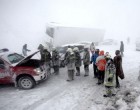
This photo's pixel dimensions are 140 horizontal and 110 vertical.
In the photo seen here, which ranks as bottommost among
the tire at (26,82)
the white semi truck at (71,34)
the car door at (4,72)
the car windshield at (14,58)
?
the tire at (26,82)

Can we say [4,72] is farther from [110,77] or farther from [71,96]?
[110,77]

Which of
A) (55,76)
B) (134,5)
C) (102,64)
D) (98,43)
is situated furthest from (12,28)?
(134,5)

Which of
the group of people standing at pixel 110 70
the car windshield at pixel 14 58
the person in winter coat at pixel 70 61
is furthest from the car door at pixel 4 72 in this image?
the group of people standing at pixel 110 70

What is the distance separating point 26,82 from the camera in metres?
10.7

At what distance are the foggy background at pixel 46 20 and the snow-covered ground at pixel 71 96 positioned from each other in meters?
18.3

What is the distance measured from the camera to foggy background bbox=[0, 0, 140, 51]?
38.9 meters

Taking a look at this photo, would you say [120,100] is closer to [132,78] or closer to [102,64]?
[102,64]

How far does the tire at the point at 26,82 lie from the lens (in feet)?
35.0

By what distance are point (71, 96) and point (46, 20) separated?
183ft

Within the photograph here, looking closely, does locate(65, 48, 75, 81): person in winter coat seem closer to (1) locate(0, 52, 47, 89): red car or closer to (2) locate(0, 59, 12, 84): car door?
(1) locate(0, 52, 47, 89): red car

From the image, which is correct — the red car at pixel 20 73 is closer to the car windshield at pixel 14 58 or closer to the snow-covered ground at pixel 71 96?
the car windshield at pixel 14 58

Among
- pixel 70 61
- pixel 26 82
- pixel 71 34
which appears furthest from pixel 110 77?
pixel 71 34

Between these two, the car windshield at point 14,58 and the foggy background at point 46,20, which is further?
the foggy background at point 46,20

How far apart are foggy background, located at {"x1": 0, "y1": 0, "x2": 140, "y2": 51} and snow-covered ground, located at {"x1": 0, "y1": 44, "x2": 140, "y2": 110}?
18.3m
